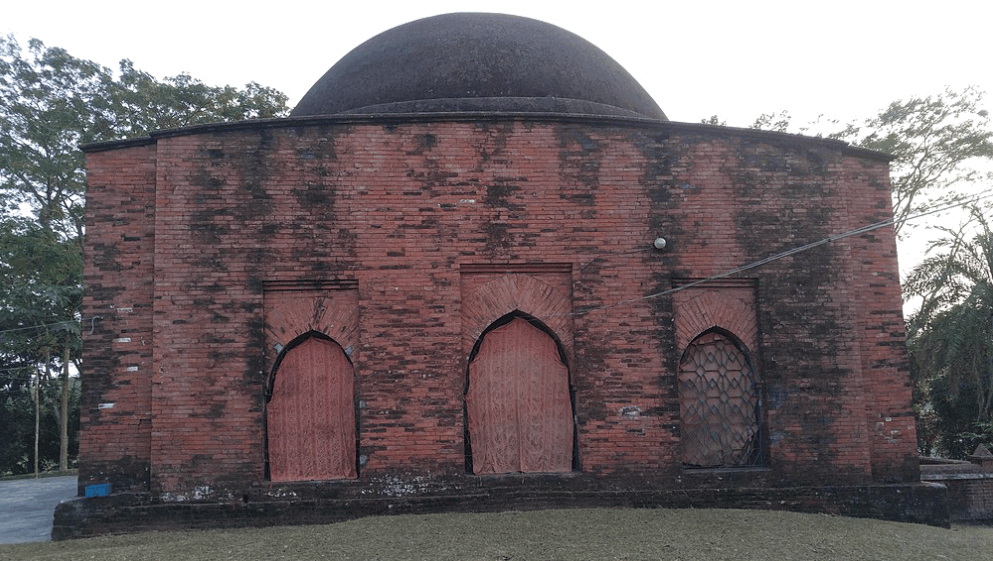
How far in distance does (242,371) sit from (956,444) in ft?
43.9

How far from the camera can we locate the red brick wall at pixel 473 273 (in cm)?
775

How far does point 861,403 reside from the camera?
827 cm

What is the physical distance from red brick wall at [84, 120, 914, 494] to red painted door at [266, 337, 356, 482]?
234 mm

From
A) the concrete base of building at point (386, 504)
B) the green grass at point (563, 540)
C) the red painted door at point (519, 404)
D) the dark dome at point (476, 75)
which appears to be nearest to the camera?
the green grass at point (563, 540)

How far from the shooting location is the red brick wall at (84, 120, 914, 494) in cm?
775

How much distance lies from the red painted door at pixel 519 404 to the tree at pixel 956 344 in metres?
8.73

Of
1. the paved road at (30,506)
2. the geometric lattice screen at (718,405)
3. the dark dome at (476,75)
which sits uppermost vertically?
the dark dome at (476,75)

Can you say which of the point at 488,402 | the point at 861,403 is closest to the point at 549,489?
the point at 488,402

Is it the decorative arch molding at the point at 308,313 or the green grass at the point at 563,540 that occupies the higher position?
the decorative arch molding at the point at 308,313

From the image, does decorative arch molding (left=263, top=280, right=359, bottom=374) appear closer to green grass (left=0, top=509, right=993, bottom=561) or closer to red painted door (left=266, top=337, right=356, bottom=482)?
red painted door (left=266, top=337, right=356, bottom=482)

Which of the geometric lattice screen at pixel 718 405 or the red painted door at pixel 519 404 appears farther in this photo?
the geometric lattice screen at pixel 718 405

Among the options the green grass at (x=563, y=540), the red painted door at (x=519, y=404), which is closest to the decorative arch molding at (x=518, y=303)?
the red painted door at (x=519, y=404)

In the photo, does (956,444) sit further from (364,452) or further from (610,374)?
(364,452)

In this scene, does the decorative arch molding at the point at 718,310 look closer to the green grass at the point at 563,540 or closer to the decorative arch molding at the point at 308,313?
the green grass at the point at 563,540
